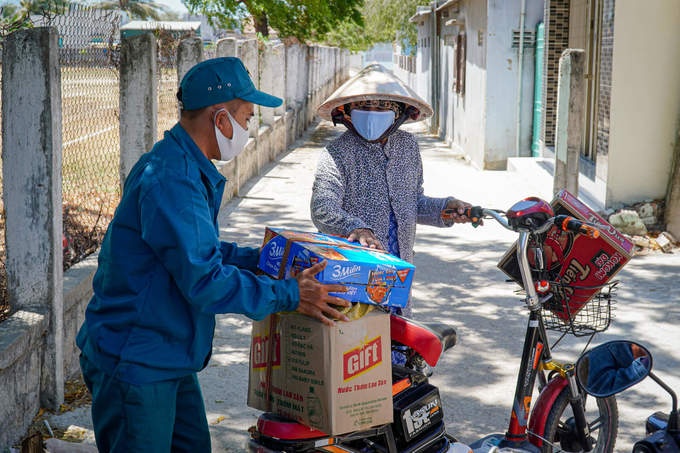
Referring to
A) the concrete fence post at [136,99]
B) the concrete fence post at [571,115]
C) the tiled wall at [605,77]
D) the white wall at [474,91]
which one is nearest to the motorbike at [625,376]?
the concrete fence post at [136,99]

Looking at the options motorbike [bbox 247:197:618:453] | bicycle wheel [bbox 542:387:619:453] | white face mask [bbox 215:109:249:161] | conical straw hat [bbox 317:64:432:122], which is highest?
conical straw hat [bbox 317:64:432:122]

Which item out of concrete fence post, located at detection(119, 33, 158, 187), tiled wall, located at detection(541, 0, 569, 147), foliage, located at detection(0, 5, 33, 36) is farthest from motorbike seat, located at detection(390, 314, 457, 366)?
tiled wall, located at detection(541, 0, 569, 147)

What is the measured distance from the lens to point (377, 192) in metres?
3.98

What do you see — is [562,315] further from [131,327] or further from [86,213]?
[86,213]

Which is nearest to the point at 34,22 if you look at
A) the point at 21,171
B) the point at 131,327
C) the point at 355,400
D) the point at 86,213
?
the point at 21,171

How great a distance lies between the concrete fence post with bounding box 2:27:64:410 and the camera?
14.8ft

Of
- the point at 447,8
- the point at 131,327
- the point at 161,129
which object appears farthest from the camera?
the point at 447,8

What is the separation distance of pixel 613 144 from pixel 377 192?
19.8ft

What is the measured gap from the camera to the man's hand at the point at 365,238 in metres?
3.33

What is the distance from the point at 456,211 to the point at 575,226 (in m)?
0.73

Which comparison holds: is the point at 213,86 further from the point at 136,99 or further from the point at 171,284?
the point at 136,99

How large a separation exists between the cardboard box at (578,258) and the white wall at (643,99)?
6048 mm

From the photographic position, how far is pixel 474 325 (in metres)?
6.56

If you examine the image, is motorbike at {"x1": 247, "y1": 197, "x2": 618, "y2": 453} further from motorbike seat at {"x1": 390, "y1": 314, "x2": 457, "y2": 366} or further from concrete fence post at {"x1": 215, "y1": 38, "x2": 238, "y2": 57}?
concrete fence post at {"x1": 215, "y1": 38, "x2": 238, "y2": 57}
